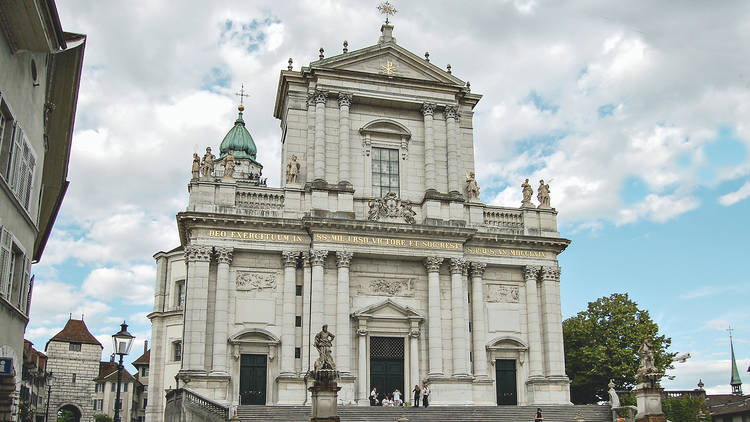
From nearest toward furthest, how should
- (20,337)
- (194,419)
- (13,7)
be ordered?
(13,7) → (20,337) → (194,419)

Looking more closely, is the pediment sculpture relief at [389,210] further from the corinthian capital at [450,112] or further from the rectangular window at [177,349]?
the rectangular window at [177,349]

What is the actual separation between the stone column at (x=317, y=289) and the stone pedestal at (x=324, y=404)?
1283 cm

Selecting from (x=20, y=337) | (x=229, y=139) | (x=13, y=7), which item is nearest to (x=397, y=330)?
(x=20, y=337)

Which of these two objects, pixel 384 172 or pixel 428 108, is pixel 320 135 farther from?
pixel 428 108

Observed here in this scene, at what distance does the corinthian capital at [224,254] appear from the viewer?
35625 millimetres

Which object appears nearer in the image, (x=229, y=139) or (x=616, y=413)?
(x=616, y=413)

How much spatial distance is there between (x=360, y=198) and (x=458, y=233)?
18.0ft

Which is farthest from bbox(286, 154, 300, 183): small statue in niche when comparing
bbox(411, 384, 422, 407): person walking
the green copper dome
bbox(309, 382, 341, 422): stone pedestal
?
the green copper dome

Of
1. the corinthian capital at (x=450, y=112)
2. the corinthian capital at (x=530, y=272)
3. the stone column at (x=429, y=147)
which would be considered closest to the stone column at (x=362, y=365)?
the stone column at (x=429, y=147)

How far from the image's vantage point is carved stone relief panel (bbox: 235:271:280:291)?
36.2 metres

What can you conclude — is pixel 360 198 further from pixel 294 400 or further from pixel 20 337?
pixel 20 337

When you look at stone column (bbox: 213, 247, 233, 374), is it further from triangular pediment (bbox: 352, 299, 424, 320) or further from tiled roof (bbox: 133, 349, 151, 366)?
tiled roof (bbox: 133, 349, 151, 366)

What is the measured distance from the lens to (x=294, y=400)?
113 ft

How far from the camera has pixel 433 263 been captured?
37.6 metres
